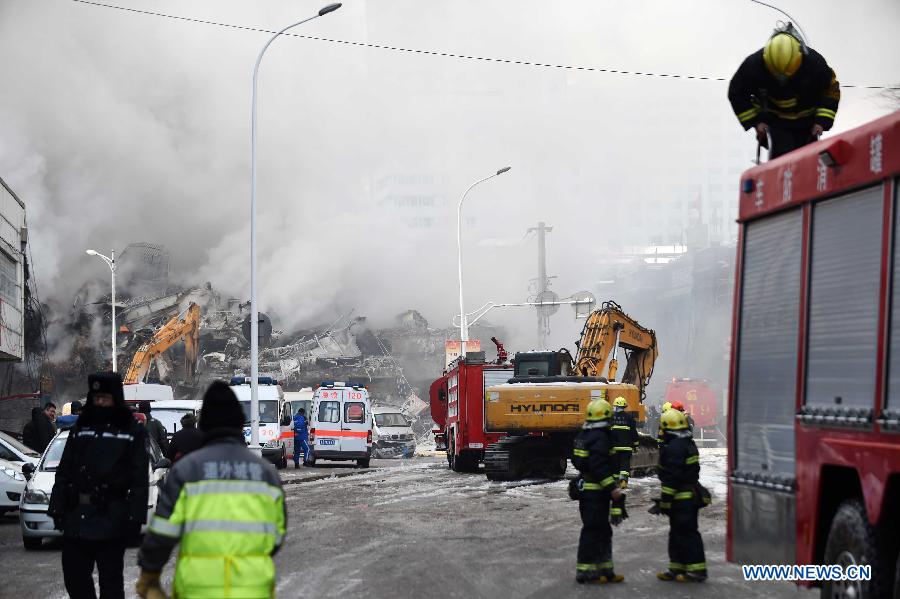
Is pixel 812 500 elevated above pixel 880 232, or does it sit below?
below

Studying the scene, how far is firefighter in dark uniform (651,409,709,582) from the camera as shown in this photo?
9836 millimetres

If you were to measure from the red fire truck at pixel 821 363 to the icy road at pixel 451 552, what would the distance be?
236 centimetres

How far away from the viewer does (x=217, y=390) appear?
4742 mm

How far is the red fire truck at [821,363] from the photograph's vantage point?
5801 millimetres

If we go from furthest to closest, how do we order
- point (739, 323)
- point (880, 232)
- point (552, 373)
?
point (552, 373), point (739, 323), point (880, 232)

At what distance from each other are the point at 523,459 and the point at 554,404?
4.87 feet

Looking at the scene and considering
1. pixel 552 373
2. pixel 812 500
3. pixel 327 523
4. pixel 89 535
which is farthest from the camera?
pixel 552 373

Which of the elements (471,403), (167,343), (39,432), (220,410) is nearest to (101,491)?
(220,410)

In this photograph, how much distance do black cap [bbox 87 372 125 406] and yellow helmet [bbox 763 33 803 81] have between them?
4.78 m

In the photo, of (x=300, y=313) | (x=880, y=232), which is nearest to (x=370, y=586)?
(x=880, y=232)

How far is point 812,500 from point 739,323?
1503mm

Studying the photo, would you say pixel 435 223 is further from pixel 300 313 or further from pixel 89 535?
pixel 89 535

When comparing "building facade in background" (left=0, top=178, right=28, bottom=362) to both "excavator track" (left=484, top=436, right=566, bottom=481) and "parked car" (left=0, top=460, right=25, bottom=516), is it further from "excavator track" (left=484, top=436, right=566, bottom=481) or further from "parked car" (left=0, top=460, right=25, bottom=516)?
"parked car" (left=0, top=460, right=25, bottom=516)

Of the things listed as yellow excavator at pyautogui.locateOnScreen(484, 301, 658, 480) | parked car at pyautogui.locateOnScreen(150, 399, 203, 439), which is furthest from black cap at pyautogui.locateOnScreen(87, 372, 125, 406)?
parked car at pyautogui.locateOnScreen(150, 399, 203, 439)
